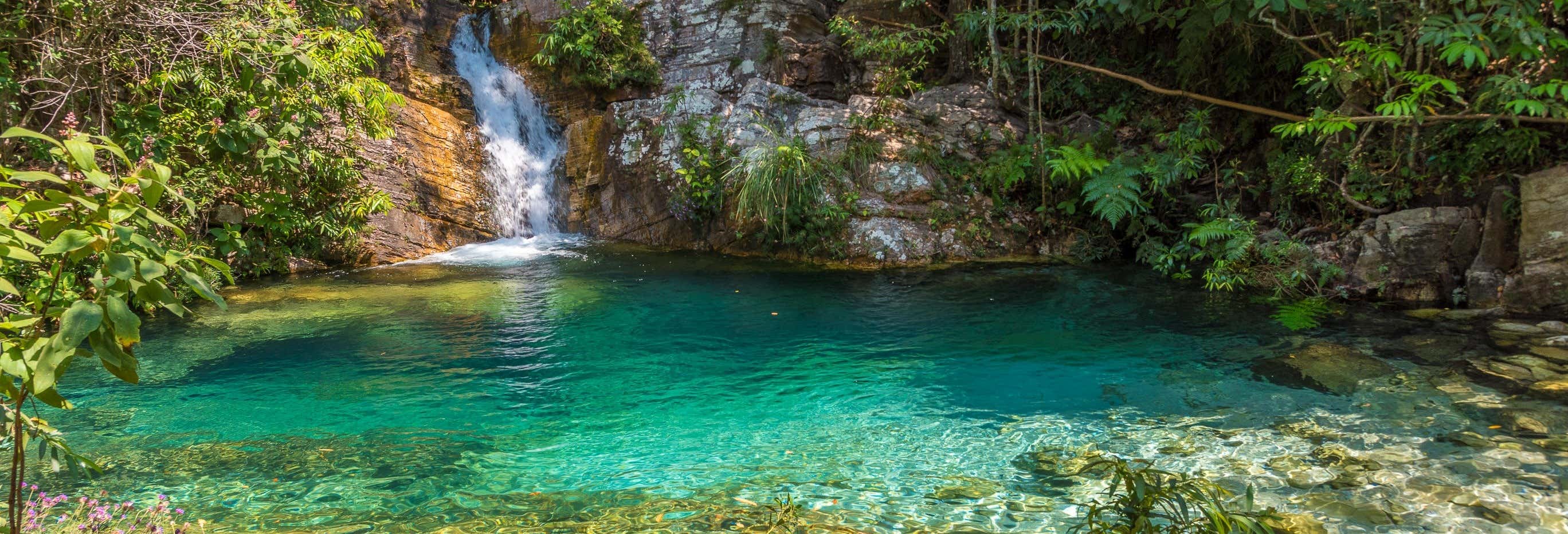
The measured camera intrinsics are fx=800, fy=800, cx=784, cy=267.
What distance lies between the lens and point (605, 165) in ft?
36.8

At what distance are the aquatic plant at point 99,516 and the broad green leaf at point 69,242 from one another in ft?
3.96

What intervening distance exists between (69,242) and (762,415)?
3.19m

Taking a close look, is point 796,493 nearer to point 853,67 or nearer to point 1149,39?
point 1149,39

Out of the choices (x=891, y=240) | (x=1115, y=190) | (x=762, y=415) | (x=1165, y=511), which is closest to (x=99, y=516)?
(x=762, y=415)

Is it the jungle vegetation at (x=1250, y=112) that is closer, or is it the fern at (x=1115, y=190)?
the jungle vegetation at (x=1250, y=112)

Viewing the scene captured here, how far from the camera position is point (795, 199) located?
9.02m

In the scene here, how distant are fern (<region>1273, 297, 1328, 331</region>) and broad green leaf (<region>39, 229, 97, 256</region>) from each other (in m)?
6.51

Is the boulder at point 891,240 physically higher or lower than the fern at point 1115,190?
lower

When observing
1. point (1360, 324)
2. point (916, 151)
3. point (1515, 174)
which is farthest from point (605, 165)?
point (1515, 174)

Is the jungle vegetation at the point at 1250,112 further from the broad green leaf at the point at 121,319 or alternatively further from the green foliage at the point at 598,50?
the broad green leaf at the point at 121,319

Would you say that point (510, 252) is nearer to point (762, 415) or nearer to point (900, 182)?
point (900, 182)

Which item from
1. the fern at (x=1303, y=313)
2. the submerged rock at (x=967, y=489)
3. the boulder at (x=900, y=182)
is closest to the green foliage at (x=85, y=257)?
the submerged rock at (x=967, y=489)

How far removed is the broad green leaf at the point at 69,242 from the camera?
1.51m

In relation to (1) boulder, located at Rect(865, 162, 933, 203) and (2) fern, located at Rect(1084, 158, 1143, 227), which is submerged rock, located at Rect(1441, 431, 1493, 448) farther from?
(1) boulder, located at Rect(865, 162, 933, 203)
